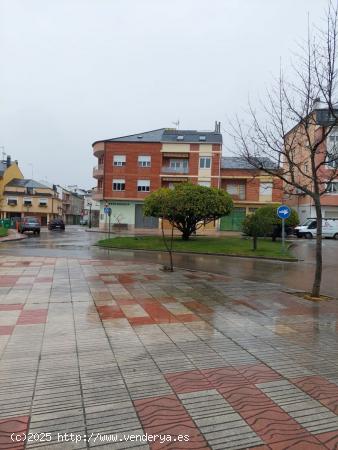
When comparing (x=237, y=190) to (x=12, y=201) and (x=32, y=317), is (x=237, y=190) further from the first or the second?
(x=32, y=317)

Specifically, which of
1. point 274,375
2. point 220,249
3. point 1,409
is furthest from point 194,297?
point 220,249

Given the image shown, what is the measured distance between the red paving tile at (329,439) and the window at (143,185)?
4464 cm

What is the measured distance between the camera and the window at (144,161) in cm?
4697

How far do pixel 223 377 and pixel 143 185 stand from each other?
4365 cm

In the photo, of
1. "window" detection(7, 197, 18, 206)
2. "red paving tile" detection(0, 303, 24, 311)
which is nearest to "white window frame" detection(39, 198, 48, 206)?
"window" detection(7, 197, 18, 206)

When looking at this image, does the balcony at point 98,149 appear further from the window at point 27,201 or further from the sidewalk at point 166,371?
the sidewalk at point 166,371

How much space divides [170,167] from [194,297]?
40.5m

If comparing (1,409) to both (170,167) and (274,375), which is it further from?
(170,167)

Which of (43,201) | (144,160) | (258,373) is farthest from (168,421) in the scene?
(43,201)

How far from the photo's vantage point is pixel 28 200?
70.8 meters

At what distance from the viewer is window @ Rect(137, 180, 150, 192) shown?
47.0 meters

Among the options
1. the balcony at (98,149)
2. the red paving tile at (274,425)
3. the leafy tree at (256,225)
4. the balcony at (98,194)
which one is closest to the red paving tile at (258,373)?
the red paving tile at (274,425)

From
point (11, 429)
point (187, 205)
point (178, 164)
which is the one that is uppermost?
point (178, 164)

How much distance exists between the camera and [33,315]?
6.17m
